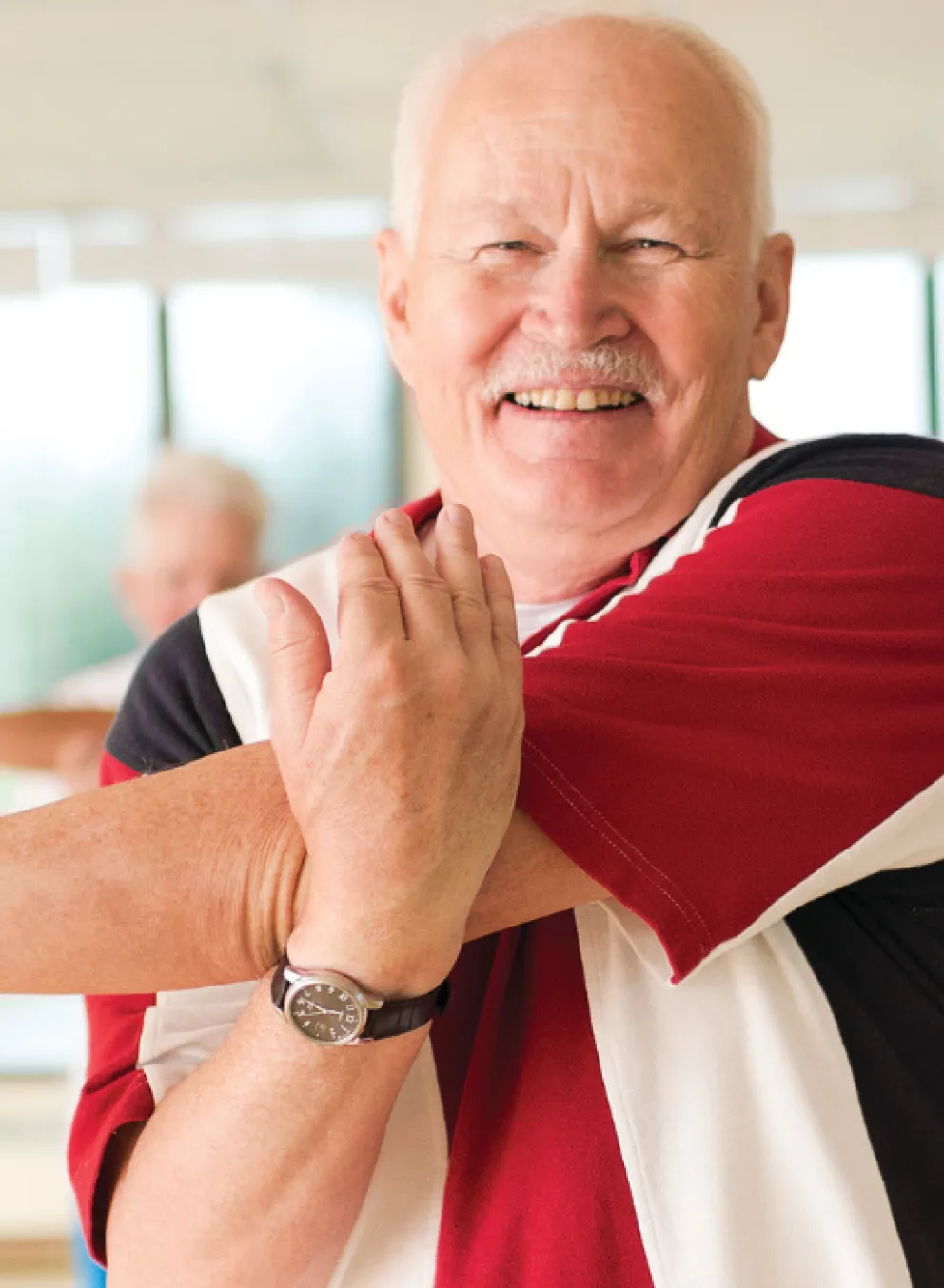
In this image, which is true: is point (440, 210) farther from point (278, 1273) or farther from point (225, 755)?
point (278, 1273)

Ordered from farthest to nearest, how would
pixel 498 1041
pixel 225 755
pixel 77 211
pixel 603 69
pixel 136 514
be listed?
pixel 77 211 < pixel 136 514 < pixel 603 69 < pixel 498 1041 < pixel 225 755

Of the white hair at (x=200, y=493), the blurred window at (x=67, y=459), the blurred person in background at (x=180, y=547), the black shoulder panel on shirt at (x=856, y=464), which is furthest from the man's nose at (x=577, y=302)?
the blurred window at (x=67, y=459)

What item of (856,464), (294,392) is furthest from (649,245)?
(294,392)

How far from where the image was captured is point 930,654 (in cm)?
94

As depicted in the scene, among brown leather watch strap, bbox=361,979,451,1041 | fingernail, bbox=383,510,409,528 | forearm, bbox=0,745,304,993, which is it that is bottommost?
brown leather watch strap, bbox=361,979,451,1041

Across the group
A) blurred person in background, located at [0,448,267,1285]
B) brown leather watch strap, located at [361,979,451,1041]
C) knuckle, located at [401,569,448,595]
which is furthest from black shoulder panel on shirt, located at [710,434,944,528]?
blurred person in background, located at [0,448,267,1285]

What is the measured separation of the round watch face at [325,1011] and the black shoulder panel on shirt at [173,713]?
11.9 inches

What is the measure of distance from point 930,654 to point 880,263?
8762mm

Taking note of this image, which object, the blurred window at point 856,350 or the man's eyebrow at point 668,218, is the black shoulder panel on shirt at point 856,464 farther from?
the blurred window at point 856,350

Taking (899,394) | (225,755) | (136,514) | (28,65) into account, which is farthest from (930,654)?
(899,394)

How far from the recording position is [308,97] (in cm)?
680

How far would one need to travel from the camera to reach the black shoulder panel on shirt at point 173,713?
110cm

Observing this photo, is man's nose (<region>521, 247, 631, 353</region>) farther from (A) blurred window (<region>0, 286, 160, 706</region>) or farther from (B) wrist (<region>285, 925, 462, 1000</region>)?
(A) blurred window (<region>0, 286, 160, 706</region>)

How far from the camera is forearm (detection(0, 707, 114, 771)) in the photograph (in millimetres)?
3100
